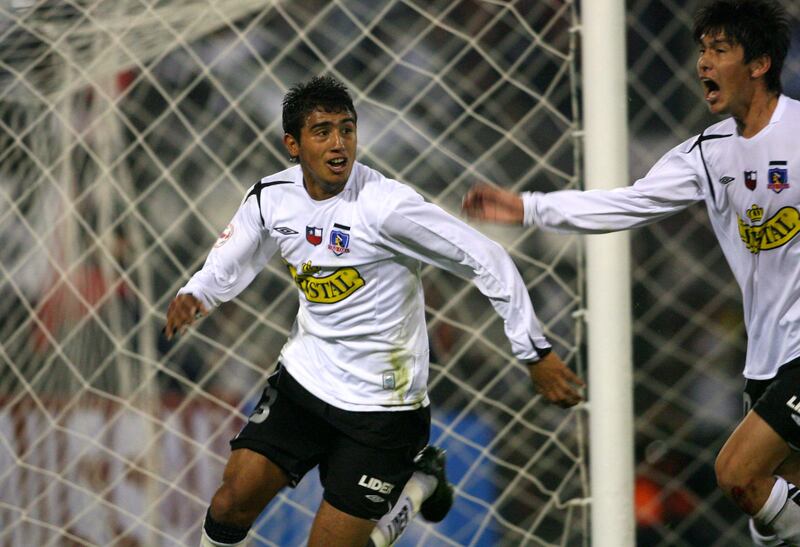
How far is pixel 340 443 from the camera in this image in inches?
131

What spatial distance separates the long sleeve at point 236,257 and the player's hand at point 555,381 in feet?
2.99

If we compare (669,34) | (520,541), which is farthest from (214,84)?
(520,541)

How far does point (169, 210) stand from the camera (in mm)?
4375

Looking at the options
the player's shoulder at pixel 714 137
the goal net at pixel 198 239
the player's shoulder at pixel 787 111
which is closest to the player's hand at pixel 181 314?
the goal net at pixel 198 239

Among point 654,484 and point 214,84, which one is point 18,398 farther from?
point 654,484

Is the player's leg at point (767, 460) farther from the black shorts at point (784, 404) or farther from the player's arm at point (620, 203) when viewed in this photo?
the player's arm at point (620, 203)

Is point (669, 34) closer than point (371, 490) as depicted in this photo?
No

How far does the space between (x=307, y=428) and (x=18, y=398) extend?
4.98 feet

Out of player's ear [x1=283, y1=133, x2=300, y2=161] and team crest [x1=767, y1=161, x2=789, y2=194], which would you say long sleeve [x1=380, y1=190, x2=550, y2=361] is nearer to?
player's ear [x1=283, y1=133, x2=300, y2=161]

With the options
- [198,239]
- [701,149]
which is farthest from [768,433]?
[198,239]

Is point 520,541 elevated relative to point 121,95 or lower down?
lower down

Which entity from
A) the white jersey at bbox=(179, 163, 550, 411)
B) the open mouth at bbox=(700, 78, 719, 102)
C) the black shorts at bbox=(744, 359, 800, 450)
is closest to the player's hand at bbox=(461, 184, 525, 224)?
the white jersey at bbox=(179, 163, 550, 411)

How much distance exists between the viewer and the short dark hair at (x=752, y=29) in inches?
118

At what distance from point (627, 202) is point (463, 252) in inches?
18.0
